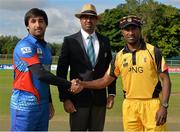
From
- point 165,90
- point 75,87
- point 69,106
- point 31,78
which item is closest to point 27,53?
point 31,78

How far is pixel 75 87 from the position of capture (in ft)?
18.9

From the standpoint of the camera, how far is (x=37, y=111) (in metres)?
5.30

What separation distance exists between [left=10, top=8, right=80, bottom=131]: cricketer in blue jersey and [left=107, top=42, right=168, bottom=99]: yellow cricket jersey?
816 millimetres

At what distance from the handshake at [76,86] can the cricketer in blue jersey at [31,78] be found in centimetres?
29

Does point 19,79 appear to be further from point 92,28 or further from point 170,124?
point 170,124

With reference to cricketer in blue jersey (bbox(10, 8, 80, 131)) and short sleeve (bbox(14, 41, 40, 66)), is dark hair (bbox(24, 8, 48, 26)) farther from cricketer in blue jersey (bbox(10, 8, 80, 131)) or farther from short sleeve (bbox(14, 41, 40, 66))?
short sleeve (bbox(14, 41, 40, 66))

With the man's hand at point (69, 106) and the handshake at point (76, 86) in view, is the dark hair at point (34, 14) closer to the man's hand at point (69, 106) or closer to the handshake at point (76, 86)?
the handshake at point (76, 86)

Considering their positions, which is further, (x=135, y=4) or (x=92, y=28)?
(x=135, y=4)

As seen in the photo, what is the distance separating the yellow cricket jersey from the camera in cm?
542

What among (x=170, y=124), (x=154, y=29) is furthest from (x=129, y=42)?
(x=154, y=29)

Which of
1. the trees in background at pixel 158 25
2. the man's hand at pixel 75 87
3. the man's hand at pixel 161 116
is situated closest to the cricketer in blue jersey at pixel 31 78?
the man's hand at pixel 75 87

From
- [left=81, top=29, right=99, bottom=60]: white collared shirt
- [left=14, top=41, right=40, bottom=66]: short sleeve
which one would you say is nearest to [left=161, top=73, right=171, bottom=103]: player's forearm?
[left=81, top=29, right=99, bottom=60]: white collared shirt

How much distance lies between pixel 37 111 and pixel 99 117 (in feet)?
4.03

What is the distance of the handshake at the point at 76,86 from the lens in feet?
18.7
